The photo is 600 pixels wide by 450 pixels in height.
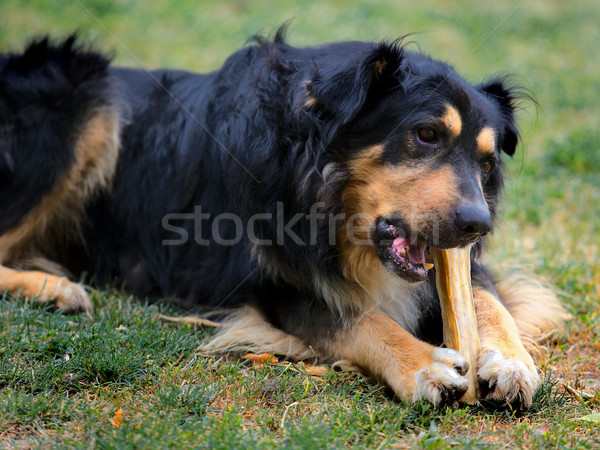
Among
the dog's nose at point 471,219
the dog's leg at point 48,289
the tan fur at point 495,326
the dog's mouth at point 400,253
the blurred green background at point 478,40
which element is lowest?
the dog's leg at point 48,289

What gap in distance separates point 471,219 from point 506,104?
1.20 metres

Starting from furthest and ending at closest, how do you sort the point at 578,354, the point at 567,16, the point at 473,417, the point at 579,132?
the point at 567,16, the point at 579,132, the point at 578,354, the point at 473,417

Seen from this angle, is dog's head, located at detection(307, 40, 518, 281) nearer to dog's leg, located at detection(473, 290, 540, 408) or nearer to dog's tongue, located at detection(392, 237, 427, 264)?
dog's tongue, located at detection(392, 237, 427, 264)

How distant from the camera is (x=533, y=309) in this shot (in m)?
3.95

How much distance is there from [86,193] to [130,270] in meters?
0.61

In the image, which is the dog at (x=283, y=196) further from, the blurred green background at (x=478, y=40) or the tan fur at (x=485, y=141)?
the blurred green background at (x=478, y=40)

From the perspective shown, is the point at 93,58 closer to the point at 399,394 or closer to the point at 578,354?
the point at 399,394

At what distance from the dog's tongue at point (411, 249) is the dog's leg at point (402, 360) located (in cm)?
37

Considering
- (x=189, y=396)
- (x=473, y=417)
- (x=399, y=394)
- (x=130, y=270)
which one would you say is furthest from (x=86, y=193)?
(x=473, y=417)

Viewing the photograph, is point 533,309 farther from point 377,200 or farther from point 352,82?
point 352,82

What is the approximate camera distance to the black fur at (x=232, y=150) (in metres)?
3.26

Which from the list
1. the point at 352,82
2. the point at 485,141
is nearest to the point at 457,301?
the point at 485,141

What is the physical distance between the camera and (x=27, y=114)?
4.21m

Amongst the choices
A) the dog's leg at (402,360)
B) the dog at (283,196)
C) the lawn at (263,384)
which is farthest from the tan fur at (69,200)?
the dog's leg at (402,360)
